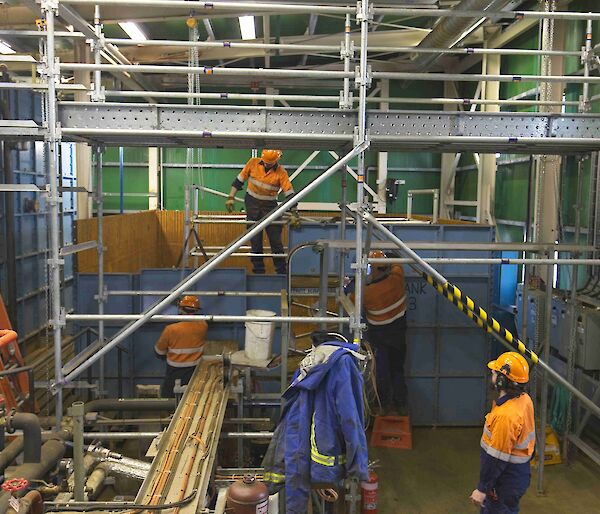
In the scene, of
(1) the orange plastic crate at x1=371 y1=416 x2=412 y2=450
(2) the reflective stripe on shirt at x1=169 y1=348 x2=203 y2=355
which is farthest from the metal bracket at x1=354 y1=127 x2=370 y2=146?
(1) the orange plastic crate at x1=371 y1=416 x2=412 y2=450

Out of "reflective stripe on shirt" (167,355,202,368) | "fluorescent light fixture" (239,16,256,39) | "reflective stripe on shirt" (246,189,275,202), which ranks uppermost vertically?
"fluorescent light fixture" (239,16,256,39)

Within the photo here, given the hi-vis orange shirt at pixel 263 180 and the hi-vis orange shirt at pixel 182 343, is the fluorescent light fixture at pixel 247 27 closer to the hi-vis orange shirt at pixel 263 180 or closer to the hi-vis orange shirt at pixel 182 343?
the hi-vis orange shirt at pixel 263 180

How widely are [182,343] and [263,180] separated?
283 centimetres

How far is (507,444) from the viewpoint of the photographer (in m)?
4.29

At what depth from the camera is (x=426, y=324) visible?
784cm

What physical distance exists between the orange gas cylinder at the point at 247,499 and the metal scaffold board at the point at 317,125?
2762mm

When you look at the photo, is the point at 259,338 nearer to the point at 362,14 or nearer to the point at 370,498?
the point at 370,498

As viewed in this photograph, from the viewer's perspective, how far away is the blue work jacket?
3980mm

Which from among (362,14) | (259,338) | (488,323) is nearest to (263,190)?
(259,338)

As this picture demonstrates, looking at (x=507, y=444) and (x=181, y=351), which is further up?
(x=181, y=351)

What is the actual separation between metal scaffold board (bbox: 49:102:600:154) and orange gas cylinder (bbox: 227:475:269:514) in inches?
109

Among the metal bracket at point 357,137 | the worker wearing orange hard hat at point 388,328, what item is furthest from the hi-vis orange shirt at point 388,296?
the metal bracket at point 357,137

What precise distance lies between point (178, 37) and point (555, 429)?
951cm

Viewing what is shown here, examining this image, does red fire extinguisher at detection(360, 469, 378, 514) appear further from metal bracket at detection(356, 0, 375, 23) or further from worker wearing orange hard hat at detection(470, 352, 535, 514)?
metal bracket at detection(356, 0, 375, 23)
